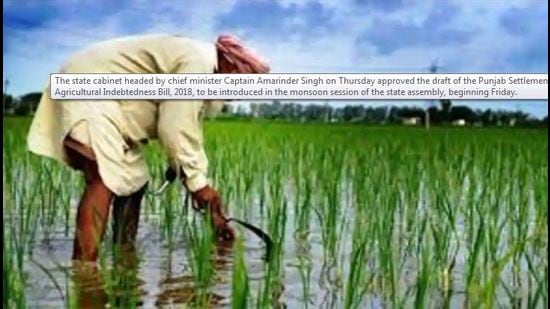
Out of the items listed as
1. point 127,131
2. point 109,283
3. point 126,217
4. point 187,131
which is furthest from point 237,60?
point 109,283

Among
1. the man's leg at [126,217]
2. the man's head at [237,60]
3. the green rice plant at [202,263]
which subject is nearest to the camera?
the green rice plant at [202,263]

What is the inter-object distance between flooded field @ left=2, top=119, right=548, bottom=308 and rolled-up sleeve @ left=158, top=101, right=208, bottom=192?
0.03 meters

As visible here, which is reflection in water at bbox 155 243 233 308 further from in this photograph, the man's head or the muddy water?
the man's head

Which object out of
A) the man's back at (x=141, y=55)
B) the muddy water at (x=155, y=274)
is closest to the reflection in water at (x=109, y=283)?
the muddy water at (x=155, y=274)

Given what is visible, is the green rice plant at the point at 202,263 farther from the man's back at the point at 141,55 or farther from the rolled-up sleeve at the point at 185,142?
the man's back at the point at 141,55

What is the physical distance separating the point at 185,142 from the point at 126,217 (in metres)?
0.23

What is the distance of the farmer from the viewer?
242cm

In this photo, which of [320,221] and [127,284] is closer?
[127,284]

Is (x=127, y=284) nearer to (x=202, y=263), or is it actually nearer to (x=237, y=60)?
(x=202, y=263)

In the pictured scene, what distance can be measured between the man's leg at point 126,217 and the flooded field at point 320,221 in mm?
21

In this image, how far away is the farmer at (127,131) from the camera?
2.42 meters

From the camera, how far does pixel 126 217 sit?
2535 mm

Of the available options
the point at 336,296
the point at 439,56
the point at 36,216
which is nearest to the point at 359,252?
the point at 336,296

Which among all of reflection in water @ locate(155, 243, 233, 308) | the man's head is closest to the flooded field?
reflection in water @ locate(155, 243, 233, 308)
